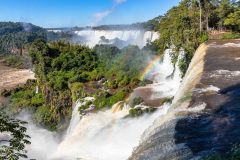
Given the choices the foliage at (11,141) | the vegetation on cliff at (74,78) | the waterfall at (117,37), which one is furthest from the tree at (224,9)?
the foliage at (11,141)

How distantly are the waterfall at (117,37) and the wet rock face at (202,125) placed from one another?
55309 mm

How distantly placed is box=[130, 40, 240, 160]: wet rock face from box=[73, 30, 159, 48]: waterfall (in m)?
55.3

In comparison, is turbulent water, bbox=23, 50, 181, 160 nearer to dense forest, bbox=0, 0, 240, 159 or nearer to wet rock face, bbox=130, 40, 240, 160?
dense forest, bbox=0, 0, 240, 159

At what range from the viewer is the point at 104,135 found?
3428 centimetres

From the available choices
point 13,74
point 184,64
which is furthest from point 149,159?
point 13,74

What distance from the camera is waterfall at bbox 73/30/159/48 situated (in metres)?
90.3

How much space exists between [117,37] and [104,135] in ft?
257

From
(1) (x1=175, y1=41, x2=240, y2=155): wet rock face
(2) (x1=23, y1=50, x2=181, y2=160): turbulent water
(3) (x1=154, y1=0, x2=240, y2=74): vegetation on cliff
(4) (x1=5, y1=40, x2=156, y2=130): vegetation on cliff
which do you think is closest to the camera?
(1) (x1=175, y1=41, x2=240, y2=155): wet rock face

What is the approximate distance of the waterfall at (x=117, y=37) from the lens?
90275 millimetres

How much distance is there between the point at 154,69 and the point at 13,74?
56.6m

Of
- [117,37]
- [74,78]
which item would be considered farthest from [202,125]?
[117,37]

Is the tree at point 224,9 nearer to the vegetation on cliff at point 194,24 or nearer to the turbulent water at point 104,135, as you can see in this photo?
the vegetation on cliff at point 194,24

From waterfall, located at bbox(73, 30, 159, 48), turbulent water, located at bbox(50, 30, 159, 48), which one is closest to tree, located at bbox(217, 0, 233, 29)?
waterfall, located at bbox(73, 30, 159, 48)

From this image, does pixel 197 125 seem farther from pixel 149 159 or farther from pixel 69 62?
pixel 69 62
